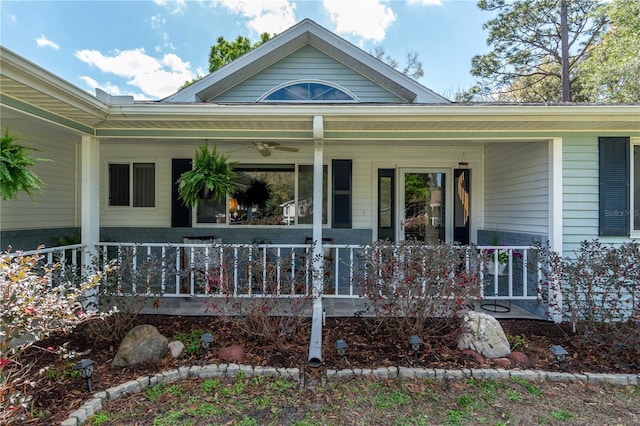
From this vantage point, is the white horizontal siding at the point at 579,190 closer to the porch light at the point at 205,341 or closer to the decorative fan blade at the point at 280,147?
the decorative fan blade at the point at 280,147

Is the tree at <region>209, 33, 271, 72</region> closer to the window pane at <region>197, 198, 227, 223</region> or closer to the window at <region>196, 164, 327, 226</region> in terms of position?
the window at <region>196, 164, 327, 226</region>

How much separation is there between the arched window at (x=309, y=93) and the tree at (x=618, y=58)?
36.8ft

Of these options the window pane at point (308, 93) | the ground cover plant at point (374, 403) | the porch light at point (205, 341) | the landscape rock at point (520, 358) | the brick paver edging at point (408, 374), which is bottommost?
the ground cover plant at point (374, 403)

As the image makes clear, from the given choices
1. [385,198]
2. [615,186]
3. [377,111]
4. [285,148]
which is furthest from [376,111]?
[615,186]

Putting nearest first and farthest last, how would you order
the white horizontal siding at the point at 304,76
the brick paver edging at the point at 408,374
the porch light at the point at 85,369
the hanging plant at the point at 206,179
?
1. the porch light at the point at 85,369
2. the brick paver edging at the point at 408,374
3. the hanging plant at the point at 206,179
4. the white horizontal siding at the point at 304,76

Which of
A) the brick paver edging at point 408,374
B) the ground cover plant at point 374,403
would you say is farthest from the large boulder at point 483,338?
the ground cover plant at point 374,403

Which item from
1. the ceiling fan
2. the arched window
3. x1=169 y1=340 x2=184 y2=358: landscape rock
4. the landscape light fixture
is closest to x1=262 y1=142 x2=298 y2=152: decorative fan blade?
the ceiling fan

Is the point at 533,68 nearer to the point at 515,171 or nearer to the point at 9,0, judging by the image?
the point at 515,171

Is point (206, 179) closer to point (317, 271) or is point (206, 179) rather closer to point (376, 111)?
point (317, 271)

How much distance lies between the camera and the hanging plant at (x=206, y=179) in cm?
477

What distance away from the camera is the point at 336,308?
470cm

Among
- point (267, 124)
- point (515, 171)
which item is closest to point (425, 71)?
point (515, 171)

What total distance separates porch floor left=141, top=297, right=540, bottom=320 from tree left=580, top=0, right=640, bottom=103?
11.9m

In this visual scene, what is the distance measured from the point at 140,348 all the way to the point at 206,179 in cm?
240
